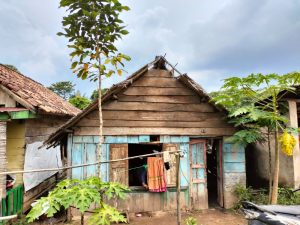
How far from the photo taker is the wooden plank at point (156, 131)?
747 cm

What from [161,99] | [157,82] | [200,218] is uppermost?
[157,82]

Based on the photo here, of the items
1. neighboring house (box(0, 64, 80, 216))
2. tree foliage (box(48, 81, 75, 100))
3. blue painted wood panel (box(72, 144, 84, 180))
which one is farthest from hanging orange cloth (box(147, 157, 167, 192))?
tree foliage (box(48, 81, 75, 100))

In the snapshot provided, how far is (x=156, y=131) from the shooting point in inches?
305

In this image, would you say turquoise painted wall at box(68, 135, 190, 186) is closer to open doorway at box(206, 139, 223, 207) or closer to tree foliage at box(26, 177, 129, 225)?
open doorway at box(206, 139, 223, 207)

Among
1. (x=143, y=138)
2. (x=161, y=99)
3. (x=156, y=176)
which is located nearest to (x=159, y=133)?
(x=143, y=138)

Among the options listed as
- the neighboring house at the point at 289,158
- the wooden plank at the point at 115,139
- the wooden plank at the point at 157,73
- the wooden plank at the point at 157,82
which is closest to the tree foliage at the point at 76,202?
the wooden plank at the point at 115,139

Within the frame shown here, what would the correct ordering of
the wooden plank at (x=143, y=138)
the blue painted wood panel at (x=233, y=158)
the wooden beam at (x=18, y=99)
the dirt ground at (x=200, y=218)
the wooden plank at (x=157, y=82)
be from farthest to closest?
the blue painted wood panel at (x=233, y=158), the wooden plank at (x=157, y=82), the wooden plank at (x=143, y=138), the dirt ground at (x=200, y=218), the wooden beam at (x=18, y=99)

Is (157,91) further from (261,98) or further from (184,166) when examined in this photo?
(261,98)

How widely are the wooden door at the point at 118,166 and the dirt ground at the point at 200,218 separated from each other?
1.25 m

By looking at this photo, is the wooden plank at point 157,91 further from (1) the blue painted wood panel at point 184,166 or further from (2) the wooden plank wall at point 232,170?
(2) the wooden plank wall at point 232,170

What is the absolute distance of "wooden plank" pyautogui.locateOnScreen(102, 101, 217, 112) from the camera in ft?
24.9

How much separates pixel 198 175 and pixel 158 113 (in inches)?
101

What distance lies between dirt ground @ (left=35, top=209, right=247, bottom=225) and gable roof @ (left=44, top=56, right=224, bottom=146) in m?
2.75

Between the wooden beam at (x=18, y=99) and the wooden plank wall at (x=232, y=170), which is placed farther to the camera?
the wooden plank wall at (x=232, y=170)
